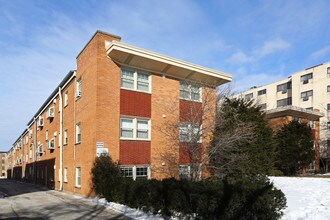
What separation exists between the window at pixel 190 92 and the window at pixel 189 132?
8.98 feet

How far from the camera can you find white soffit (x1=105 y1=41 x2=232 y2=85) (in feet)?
61.1

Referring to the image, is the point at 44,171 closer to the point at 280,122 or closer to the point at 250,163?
the point at 250,163

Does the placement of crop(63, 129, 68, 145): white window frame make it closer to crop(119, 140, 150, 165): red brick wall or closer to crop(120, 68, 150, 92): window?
crop(119, 140, 150, 165): red brick wall

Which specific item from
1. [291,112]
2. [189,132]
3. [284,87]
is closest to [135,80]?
[189,132]

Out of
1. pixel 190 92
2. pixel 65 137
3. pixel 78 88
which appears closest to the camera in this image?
pixel 190 92

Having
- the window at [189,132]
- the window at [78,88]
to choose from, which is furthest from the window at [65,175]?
the window at [189,132]

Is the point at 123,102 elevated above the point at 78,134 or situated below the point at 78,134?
above

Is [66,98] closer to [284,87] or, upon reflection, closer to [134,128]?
[134,128]

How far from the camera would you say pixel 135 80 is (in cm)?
2009

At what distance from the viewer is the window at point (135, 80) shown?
1976 cm

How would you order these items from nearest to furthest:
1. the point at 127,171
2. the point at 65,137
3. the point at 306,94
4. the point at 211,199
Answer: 1. the point at 211,199
2. the point at 127,171
3. the point at 65,137
4. the point at 306,94

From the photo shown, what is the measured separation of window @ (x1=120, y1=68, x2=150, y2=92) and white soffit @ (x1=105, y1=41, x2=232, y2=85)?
17.0 inches

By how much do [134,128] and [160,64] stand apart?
4.49m

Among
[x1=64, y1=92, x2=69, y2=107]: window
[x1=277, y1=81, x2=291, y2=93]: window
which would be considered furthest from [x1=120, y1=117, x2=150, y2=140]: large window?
[x1=277, y1=81, x2=291, y2=93]: window
